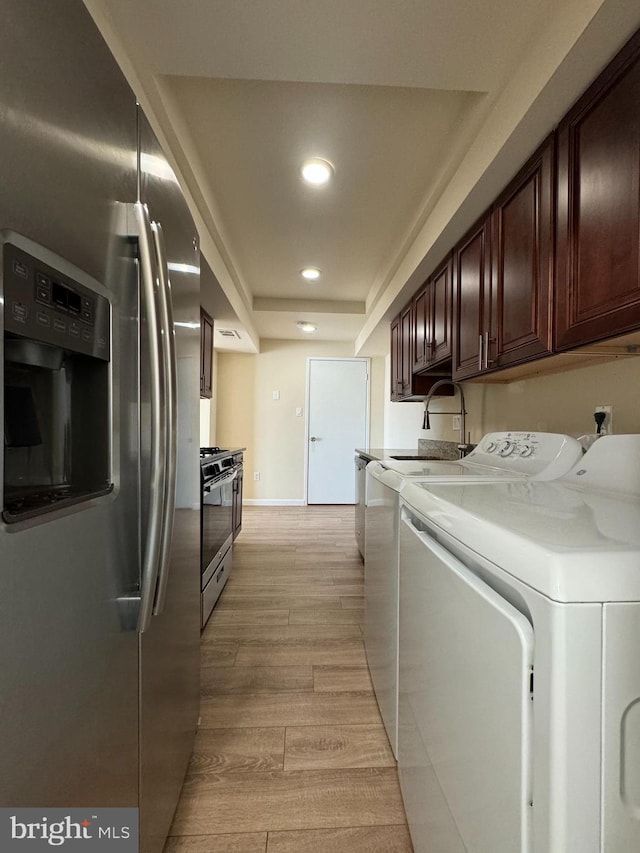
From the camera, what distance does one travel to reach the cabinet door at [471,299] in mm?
1756

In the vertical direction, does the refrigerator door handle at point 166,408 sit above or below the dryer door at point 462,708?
above

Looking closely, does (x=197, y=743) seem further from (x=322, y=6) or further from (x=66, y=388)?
Result: (x=322, y=6)

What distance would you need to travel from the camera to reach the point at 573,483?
1.16 m

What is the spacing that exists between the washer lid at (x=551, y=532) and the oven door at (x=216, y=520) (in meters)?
1.30

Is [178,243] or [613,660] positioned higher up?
[178,243]

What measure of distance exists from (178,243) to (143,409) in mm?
553

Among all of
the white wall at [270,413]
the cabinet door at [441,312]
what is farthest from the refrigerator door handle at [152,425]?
the white wall at [270,413]

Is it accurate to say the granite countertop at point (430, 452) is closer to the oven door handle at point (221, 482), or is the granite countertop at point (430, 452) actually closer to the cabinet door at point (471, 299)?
the cabinet door at point (471, 299)

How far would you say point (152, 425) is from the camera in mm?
754

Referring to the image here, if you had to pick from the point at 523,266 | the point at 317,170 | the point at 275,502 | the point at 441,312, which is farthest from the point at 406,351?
the point at 275,502

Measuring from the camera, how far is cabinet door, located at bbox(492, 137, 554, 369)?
1.32 metres

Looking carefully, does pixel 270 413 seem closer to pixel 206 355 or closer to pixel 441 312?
pixel 206 355

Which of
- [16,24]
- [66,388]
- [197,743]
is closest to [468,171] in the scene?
[16,24]

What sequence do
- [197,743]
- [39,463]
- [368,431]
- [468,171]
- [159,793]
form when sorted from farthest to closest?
[368,431]
[468,171]
[197,743]
[159,793]
[39,463]
